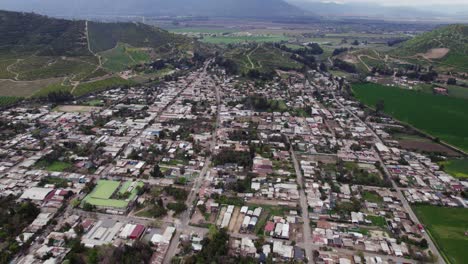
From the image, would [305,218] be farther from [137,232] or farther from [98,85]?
[98,85]

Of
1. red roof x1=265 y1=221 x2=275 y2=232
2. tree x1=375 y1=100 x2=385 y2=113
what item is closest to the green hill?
tree x1=375 y1=100 x2=385 y2=113

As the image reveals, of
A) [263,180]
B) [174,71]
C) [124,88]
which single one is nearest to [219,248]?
[263,180]

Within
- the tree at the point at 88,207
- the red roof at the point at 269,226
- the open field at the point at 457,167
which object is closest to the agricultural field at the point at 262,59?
the open field at the point at 457,167

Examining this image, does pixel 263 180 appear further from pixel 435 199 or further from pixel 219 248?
pixel 435 199

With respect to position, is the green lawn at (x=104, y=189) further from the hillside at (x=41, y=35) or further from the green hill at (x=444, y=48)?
the green hill at (x=444, y=48)

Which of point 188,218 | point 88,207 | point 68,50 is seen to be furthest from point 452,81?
point 68,50

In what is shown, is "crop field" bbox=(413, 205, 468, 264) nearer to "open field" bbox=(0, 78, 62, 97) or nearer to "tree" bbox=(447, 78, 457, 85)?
"tree" bbox=(447, 78, 457, 85)

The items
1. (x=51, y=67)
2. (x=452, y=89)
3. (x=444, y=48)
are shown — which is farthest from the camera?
(x=444, y=48)
